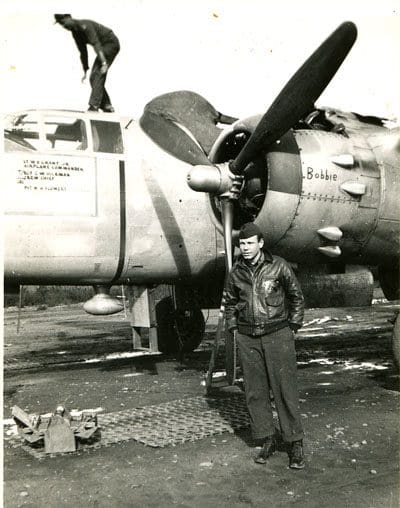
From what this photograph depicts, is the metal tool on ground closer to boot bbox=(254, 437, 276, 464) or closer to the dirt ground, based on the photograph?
the dirt ground

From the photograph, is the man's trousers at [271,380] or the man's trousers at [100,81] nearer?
the man's trousers at [271,380]

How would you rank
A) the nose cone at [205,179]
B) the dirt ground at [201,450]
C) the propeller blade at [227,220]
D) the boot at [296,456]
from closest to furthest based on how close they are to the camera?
the dirt ground at [201,450] < the boot at [296,456] < the nose cone at [205,179] < the propeller blade at [227,220]

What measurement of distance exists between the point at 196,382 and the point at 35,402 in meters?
2.18

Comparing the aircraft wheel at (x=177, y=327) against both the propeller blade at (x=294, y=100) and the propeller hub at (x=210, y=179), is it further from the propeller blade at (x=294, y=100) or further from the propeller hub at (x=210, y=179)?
the propeller blade at (x=294, y=100)

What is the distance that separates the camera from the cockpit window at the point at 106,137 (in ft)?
26.6

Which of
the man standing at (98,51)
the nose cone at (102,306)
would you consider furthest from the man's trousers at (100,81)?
the nose cone at (102,306)

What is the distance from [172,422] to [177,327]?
4.69 metres

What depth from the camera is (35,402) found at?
734cm

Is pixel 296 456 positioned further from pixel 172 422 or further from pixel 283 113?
pixel 283 113

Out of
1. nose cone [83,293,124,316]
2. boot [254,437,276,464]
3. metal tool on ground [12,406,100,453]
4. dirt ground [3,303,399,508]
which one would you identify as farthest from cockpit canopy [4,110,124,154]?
boot [254,437,276,464]

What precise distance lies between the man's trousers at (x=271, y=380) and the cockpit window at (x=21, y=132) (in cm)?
422

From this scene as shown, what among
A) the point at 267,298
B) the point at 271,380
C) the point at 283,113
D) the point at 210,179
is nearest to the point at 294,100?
the point at 283,113

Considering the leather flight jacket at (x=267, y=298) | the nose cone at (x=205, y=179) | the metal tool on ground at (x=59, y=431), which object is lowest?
the metal tool on ground at (x=59, y=431)

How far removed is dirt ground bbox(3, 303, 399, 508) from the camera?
4176 millimetres
